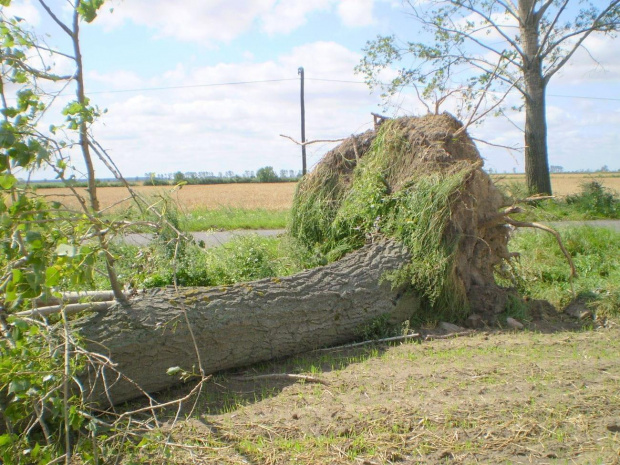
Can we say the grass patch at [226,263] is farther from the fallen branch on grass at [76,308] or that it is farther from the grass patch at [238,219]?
the grass patch at [238,219]

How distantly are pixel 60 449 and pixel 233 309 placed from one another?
1816 millimetres

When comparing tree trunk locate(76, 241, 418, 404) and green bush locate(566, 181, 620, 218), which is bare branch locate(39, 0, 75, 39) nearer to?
tree trunk locate(76, 241, 418, 404)

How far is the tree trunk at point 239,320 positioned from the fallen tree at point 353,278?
0.4 inches

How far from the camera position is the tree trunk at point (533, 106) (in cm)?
1608

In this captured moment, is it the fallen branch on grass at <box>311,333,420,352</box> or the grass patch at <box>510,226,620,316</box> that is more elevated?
the grass patch at <box>510,226,620,316</box>

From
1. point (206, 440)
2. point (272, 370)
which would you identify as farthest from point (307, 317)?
point (206, 440)

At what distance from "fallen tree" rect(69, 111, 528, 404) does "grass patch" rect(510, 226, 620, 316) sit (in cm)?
108

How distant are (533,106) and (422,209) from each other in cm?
1155

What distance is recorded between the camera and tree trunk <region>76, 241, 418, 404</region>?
14.8ft

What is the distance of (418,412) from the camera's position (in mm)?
3963

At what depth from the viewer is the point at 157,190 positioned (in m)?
7.93

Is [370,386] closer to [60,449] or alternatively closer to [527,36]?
[60,449]

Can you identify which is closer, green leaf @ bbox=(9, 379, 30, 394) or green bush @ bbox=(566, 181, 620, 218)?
green leaf @ bbox=(9, 379, 30, 394)

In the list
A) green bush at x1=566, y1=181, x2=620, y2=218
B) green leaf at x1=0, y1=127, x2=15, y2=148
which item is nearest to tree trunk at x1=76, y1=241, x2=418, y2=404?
green leaf at x1=0, y1=127, x2=15, y2=148
